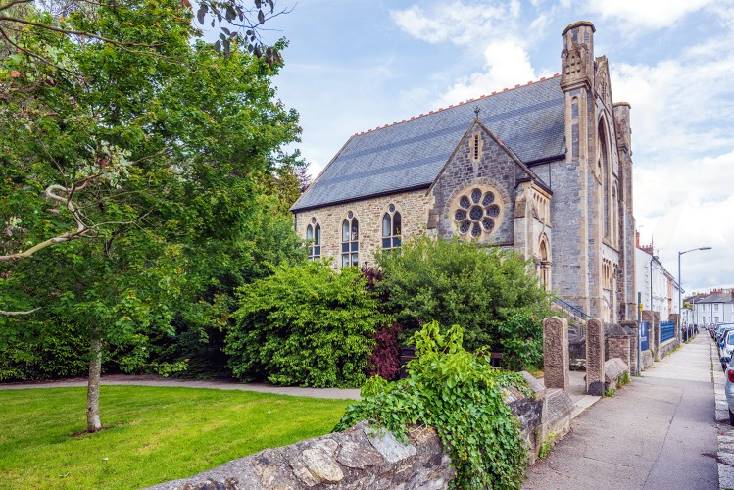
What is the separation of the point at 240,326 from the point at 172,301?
18.3 feet

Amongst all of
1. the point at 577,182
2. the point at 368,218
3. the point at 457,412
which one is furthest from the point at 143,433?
the point at 368,218

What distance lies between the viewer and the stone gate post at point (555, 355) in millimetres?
9086

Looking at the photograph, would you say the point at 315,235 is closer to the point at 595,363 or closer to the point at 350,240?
the point at 350,240

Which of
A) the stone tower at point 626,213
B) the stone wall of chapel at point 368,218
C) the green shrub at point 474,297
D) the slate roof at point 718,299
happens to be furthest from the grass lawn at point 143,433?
the slate roof at point 718,299

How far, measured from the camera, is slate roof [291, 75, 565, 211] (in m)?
22.8

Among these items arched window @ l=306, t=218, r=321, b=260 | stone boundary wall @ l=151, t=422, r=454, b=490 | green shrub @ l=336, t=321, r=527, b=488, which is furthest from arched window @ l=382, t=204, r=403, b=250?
stone boundary wall @ l=151, t=422, r=454, b=490

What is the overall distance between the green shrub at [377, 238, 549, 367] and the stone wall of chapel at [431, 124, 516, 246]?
6565 millimetres

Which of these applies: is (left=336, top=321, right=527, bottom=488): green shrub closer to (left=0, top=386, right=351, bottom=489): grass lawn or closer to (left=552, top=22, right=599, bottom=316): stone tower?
(left=0, top=386, right=351, bottom=489): grass lawn

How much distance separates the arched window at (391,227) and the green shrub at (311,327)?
12.6 metres

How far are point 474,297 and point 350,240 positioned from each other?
1726 cm

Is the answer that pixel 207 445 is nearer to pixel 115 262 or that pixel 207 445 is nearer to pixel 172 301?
pixel 172 301

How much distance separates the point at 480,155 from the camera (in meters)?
20.1

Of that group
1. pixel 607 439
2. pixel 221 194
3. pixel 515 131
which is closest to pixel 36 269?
pixel 221 194

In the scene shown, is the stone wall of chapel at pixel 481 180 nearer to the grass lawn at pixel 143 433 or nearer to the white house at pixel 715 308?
the grass lawn at pixel 143 433
